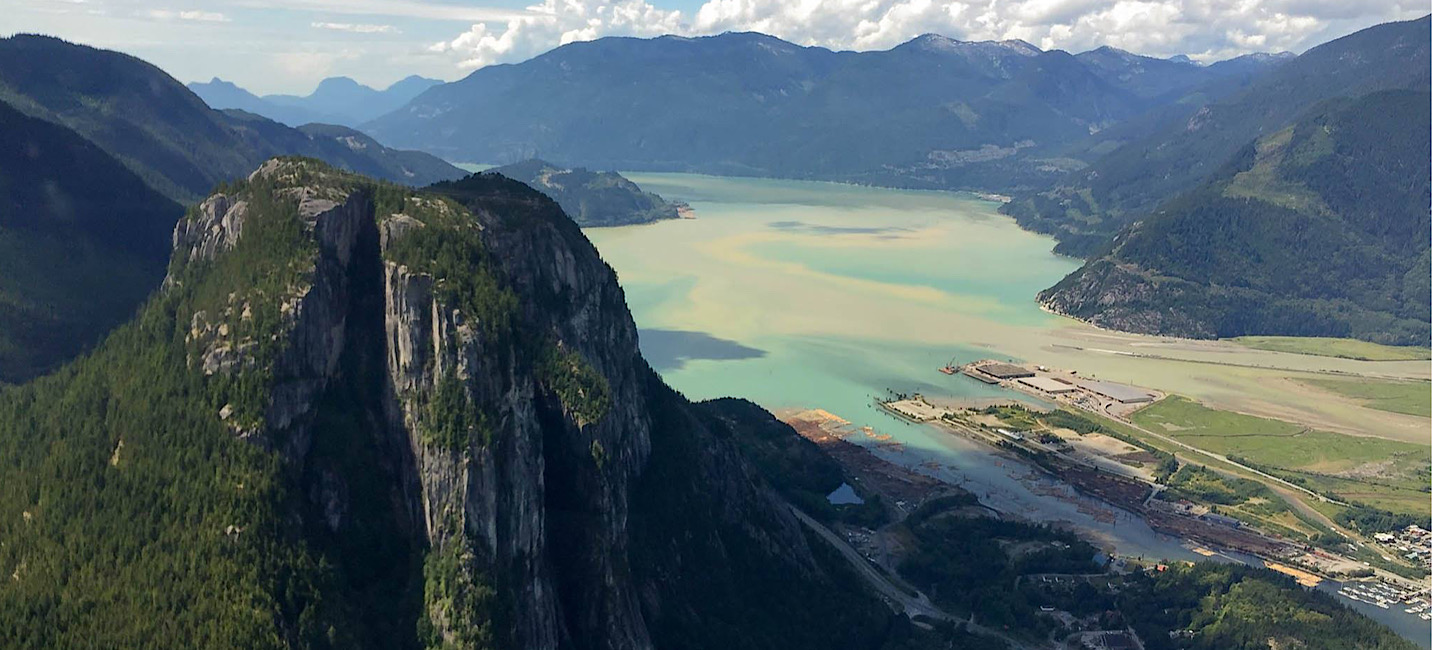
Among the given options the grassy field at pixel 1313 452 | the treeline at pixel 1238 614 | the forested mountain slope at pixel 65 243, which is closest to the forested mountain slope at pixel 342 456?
the treeline at pixel 1238 614

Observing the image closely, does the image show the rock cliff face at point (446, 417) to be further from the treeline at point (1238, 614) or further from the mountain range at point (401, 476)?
the treeline at point (1238, 614)

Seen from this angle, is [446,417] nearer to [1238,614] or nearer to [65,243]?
[1238,614]

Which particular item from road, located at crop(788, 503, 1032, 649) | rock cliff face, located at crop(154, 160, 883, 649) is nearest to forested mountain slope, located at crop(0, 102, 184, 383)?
rock cliff face, located at crop(154, 160, 883, 649)

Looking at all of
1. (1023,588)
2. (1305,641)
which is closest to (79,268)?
(1023,588)

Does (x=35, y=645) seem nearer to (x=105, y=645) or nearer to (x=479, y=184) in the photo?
(x=105, y=645)

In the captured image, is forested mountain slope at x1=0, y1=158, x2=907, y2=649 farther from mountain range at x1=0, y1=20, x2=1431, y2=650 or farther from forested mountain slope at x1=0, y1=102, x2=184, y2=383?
forested mountain slope at x1=0, y1=102, x2=184, y2=383
